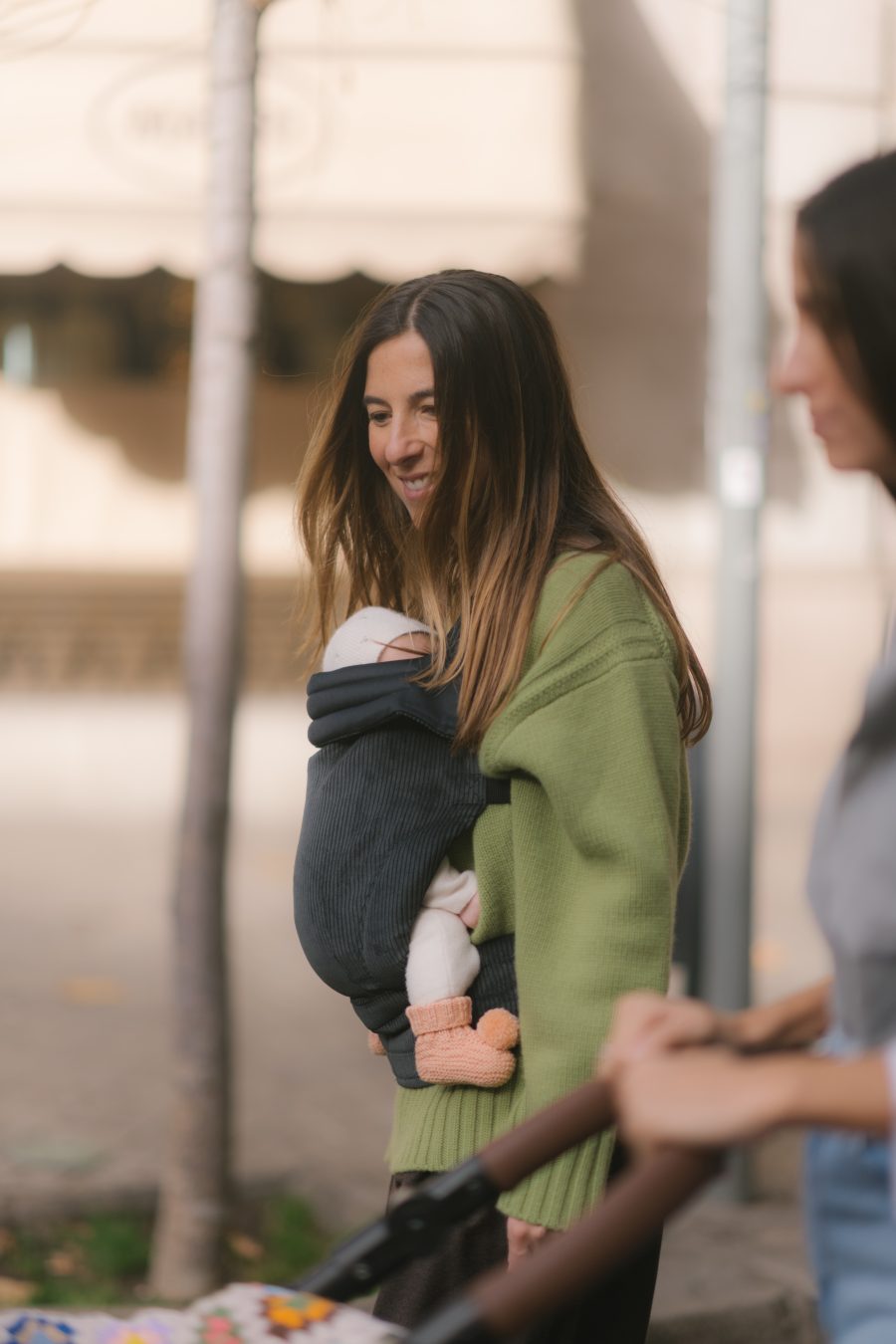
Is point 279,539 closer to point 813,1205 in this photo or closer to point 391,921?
point 391,921

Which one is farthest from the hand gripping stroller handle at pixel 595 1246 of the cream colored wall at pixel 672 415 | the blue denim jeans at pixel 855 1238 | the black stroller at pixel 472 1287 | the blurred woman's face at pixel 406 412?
the cream colored wall at pixel 672 415

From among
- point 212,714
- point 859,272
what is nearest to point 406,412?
point 859,272

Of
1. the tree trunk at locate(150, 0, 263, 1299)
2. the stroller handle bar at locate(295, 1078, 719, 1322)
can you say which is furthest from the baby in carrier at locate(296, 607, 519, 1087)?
the tree trunk at locate(150, 0, 263, 1299)

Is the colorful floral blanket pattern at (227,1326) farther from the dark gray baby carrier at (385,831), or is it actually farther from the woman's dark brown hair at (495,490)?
the woman's dark brown hair at (495,490)

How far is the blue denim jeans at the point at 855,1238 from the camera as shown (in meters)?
1.35

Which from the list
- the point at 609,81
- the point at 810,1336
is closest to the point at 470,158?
the point at 609,81

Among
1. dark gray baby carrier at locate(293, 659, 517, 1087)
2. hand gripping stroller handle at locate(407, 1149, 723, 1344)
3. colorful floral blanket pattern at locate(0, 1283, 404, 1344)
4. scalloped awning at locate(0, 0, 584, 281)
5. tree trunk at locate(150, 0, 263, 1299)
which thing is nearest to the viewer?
hand gripping stroller handle at locate(407, 1149, 723, 1344)

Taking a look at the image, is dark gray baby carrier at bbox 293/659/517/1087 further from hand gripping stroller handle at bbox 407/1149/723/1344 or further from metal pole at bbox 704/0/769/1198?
metal pole at bbox 704/0/769/1198

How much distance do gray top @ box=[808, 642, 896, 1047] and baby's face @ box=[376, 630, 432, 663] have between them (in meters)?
0.85

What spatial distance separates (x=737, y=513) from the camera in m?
4.39

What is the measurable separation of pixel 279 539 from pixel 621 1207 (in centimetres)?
805

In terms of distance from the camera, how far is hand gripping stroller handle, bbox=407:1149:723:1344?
1244 mm

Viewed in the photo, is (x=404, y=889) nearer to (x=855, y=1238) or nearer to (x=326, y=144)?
(x=855, y=1238)

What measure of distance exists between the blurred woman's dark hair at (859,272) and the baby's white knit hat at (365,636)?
91 centimetres
